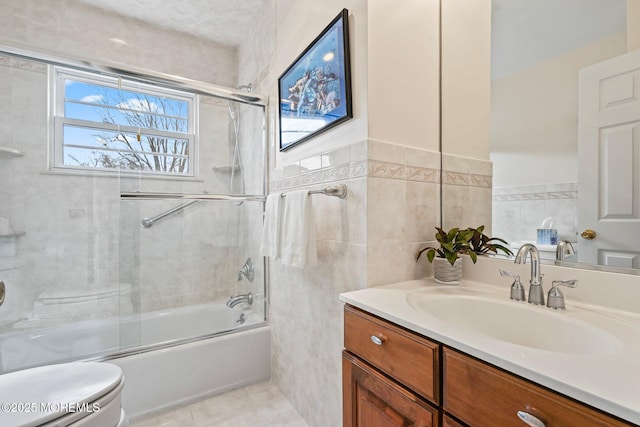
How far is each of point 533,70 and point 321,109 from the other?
2.81 feet

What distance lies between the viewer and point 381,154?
113 cm

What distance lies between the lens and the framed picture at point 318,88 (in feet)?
3.99

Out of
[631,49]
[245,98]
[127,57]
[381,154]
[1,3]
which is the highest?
[1,3]

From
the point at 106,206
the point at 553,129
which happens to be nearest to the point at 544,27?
the point at 553,129

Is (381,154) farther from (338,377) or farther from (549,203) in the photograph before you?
(338,377)

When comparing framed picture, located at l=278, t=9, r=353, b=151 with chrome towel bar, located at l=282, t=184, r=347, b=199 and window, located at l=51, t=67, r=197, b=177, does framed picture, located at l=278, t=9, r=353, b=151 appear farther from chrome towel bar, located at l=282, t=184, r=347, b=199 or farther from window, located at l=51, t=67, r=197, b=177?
window, located at l=51, t=67, r=197, b=177

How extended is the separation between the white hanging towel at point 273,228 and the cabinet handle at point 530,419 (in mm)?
1140

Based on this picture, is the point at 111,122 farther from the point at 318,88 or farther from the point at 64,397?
the point at 64,397

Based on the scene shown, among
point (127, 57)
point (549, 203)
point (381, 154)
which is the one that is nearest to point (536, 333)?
point (549, 203)

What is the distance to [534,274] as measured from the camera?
35.1 inches

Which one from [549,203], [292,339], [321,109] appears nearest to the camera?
[549,203]

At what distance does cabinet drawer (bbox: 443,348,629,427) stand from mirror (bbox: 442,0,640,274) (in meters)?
0.60

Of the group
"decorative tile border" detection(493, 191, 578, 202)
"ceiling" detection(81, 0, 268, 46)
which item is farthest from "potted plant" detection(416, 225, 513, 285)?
"ceiling" detection(81, 0, 268, 46)

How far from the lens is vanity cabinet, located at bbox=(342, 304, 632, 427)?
1.63ft
